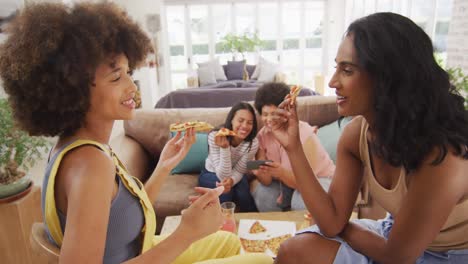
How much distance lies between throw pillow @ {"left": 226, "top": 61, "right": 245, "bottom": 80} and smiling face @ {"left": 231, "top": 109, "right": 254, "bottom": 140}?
15.8 ft

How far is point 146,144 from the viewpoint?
8.79 ft

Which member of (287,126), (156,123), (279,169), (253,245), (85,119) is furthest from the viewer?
(156,123)

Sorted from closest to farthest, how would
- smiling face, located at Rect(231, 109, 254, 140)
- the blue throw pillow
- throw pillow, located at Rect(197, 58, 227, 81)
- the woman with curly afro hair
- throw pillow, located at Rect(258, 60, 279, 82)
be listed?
the woman with curly afro hair → smiling face, located at Rect(231, 109, 254, 140) → the blue throw pillow → throw pillow, located at Rect(258, 60, 279, 82) → throw pillow, located at Rect(197, 58, 227, 81)

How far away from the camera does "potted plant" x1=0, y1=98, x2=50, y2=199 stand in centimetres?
170

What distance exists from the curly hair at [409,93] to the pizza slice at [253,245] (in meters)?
0.72

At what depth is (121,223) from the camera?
86 centimetres

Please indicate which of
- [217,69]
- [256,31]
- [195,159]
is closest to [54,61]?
[195,159]

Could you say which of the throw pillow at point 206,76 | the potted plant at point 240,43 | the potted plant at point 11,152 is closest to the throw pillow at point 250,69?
the potted plant at point 240,43

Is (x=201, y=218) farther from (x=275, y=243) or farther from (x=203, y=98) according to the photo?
(x=203, y=98)

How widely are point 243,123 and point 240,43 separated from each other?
5479 mm

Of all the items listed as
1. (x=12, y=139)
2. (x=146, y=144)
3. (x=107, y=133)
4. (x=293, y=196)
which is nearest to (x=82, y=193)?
(x=107, y=133)

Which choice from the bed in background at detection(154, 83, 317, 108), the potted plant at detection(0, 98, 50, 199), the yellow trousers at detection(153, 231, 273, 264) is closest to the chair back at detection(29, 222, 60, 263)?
the yellow trousers at detection(153, 231, 273, 264)

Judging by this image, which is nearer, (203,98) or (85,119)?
(85,119)

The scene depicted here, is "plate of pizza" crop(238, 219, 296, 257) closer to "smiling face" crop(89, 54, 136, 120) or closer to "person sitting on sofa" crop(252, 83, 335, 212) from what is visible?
"person sitting on sofa" crop(252, 83, 335, 212)
